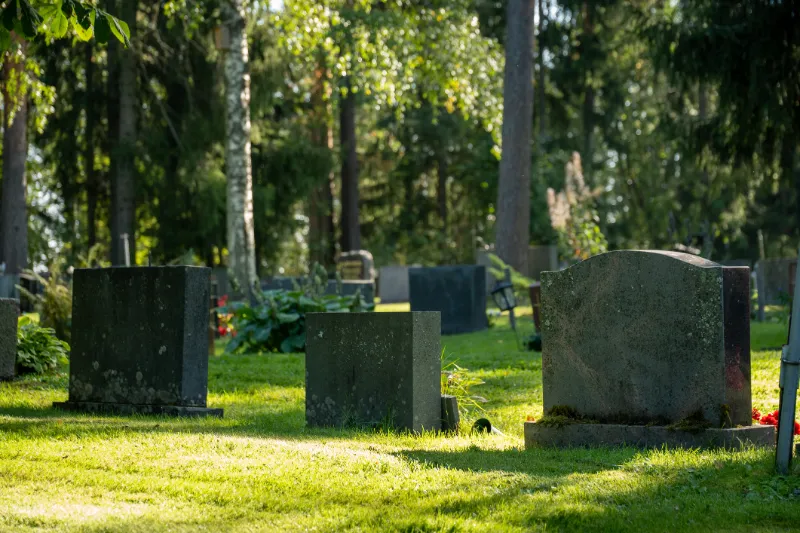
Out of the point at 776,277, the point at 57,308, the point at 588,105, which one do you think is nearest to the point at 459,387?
the point at 57,308

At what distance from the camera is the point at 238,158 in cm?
1886

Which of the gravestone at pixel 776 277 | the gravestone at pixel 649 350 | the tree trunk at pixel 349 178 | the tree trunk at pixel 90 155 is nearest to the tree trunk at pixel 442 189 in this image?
the tree trunk at pixel 349 178

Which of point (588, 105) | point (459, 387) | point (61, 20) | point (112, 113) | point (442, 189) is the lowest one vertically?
point (459, 387)

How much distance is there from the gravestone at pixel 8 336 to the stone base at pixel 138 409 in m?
1.39

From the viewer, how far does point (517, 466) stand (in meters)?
6.39

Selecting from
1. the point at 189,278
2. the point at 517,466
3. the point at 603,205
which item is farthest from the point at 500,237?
the point at 603,205

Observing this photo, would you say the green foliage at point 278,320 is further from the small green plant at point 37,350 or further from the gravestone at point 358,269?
the gravestone at point 358,269

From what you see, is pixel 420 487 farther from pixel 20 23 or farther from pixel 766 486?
pixel 20 23

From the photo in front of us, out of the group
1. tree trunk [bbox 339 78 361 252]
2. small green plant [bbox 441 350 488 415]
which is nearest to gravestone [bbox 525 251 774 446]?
small green plant [bbox 441 350 488 415]

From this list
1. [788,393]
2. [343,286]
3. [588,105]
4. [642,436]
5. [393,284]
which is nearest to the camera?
[788,393]

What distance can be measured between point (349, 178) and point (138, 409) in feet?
97.1

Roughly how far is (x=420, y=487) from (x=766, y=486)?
184 centimetres

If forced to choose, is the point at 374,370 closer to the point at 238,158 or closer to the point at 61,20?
the point at 61,20

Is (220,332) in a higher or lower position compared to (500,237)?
lower
